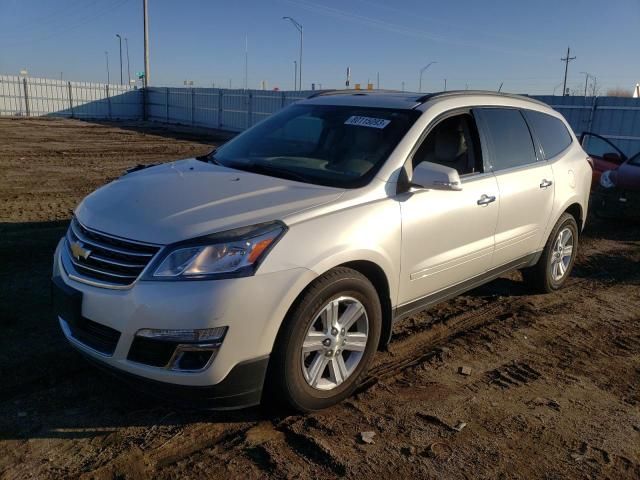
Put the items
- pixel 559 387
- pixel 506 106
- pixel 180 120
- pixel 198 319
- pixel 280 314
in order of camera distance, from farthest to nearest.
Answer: pixel 180 120
pixel 506 106
pixel 559 387
pixel 280 314
pixel 198 319

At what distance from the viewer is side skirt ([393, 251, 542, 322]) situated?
155 inches

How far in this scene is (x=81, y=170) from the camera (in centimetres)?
1321

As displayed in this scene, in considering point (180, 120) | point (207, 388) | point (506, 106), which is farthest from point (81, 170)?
point (180, 120)

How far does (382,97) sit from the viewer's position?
448cm

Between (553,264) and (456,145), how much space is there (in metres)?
2.06

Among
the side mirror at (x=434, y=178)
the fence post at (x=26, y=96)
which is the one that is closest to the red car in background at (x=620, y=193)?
the side mirror at (x=434, y=178)

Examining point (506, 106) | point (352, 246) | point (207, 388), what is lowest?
point (207, 388)

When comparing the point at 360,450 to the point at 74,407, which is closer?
the point at 360,450

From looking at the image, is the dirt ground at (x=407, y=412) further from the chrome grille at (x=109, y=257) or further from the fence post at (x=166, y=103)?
the fence post at (x=166, y=103)

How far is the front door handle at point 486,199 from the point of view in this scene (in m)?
4.32

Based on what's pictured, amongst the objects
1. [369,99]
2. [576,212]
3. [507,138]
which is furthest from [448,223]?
[576,212]

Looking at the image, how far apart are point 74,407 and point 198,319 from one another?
45.5 inches

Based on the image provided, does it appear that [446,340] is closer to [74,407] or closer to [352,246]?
[352,246]

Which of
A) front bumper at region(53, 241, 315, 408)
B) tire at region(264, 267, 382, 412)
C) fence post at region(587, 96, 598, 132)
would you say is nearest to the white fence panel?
fence post at region(587, 96, 598, 132)
